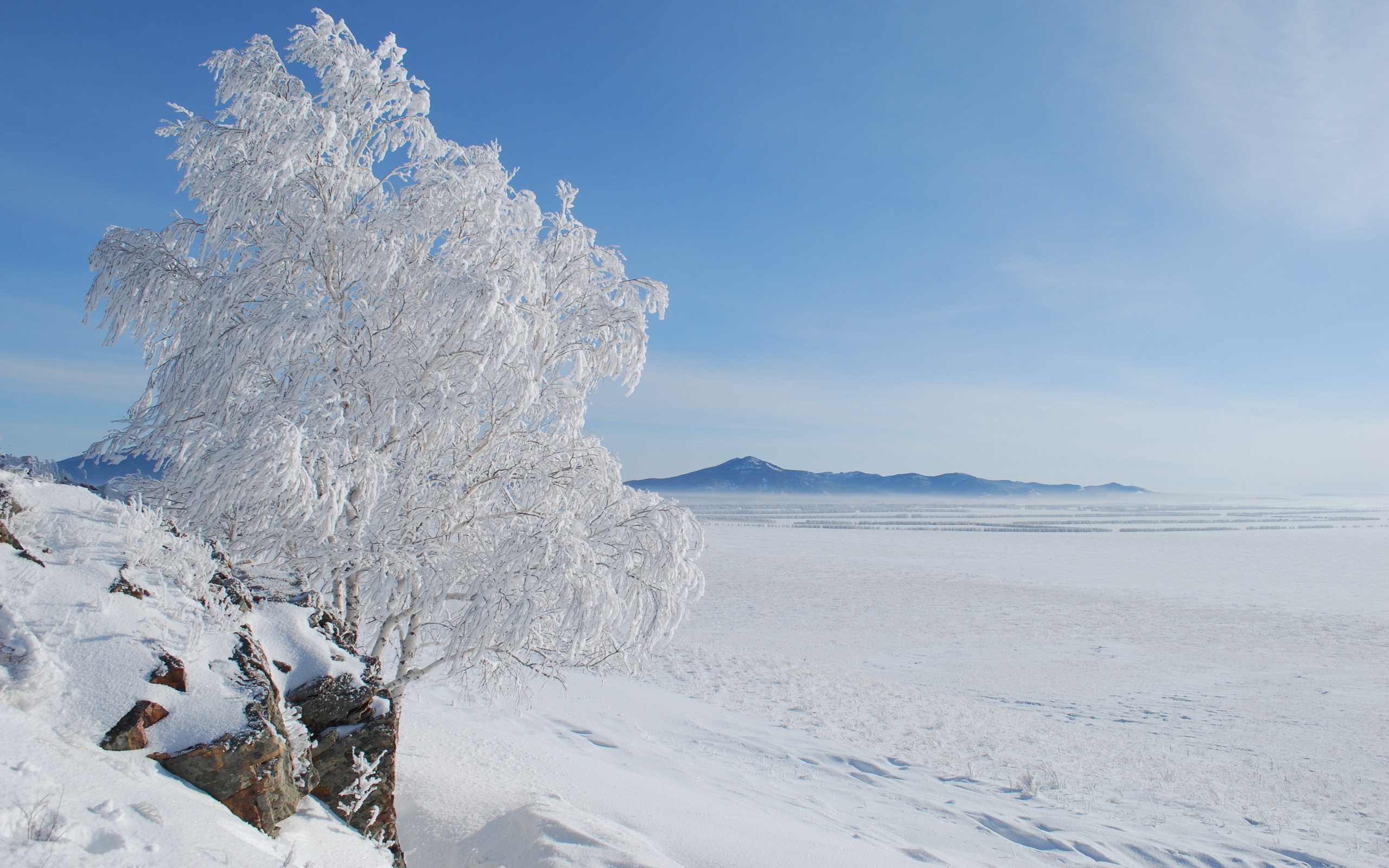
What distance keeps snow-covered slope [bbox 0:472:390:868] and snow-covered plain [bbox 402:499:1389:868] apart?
7.87 feet

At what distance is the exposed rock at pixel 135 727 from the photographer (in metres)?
3.25

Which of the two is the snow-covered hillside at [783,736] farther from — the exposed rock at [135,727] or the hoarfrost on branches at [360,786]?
the hoarfrost on branches at [360,786]

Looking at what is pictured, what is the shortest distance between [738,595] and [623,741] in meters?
15.9

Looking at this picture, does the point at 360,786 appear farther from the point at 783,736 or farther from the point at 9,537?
the point at 783,736

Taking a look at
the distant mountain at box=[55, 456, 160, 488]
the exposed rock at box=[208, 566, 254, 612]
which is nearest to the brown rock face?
the exposed rock at box=[208, 566, 254, 612]

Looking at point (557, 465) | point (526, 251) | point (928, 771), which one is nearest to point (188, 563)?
point (557, 465)

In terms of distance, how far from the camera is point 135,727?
335 centimetres

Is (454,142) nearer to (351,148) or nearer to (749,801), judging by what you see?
(351,148)

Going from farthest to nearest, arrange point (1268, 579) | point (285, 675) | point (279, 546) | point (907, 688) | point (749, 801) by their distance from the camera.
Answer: point (1268, 579) → point (907, 688) → point (749, 801) → point (279, 546) → point (285, 675)

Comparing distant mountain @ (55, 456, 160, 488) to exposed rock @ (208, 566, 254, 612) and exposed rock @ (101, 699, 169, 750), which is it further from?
exposed rock @ (101, 699, 169, 750)

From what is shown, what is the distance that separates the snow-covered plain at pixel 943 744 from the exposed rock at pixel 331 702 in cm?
172

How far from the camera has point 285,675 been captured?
4512mm

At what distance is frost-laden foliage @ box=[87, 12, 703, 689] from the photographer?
5.74m

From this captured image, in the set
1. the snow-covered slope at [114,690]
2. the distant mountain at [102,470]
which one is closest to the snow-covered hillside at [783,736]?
the snow-covered slope at [114,690]
